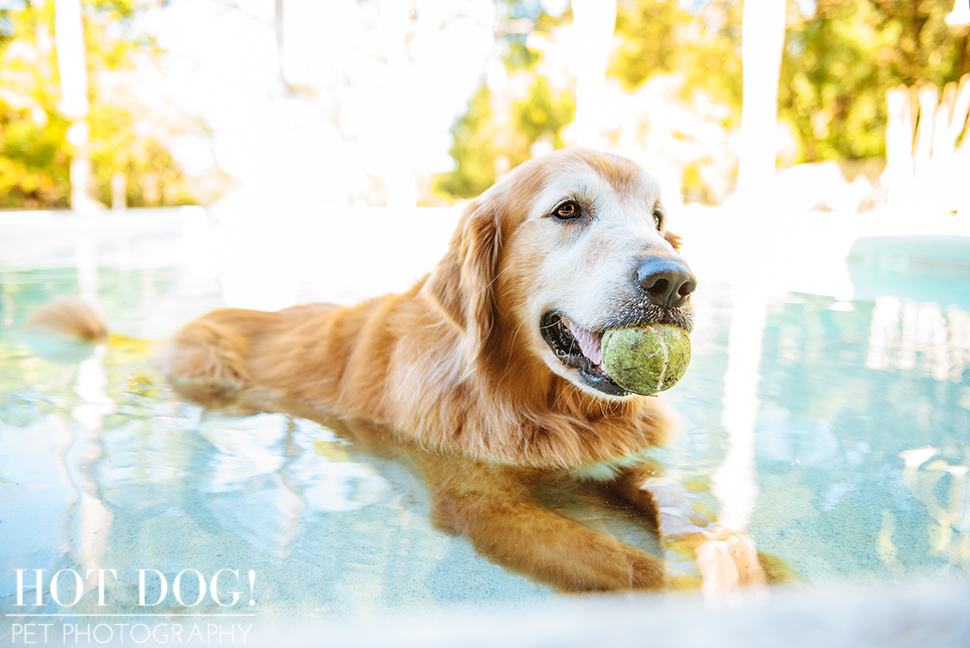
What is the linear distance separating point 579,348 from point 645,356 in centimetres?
36

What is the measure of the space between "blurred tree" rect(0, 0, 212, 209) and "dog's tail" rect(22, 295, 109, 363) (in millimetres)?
9590

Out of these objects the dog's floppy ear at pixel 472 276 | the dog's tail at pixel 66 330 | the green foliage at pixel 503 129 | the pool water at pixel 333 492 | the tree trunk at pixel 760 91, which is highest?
the green foliage at pixel 503 129

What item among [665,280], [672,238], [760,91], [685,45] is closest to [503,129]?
[685,45]

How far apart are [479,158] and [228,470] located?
84.5ft

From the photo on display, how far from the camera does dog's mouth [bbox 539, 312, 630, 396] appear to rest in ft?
6.54

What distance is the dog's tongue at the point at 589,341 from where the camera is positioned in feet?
6.55

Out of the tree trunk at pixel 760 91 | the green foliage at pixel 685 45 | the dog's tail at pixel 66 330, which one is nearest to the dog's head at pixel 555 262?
the dog's tail at pixel 66 330

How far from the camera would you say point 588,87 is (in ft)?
37.9

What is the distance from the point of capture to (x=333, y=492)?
2018 mm

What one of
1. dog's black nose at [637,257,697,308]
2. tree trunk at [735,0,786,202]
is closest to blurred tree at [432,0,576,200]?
tree trunk at [735,0,786,202]

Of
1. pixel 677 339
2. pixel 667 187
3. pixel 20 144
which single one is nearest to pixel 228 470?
pixel 677 339

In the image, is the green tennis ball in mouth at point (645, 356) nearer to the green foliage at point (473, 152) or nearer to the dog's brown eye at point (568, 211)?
the dog's brown eye at point (568, 211)

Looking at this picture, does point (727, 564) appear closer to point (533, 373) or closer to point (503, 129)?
point (533, 373)

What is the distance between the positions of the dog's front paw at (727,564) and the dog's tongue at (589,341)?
0.61 m
